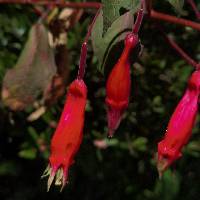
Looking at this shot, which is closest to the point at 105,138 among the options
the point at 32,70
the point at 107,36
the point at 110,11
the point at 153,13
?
the point at 32,70

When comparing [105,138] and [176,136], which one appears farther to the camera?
[105,138]

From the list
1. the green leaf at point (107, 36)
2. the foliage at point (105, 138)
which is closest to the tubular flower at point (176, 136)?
the green leaf at point (107, 36)

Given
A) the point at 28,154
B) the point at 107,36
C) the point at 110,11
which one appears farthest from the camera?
the point at 28,154

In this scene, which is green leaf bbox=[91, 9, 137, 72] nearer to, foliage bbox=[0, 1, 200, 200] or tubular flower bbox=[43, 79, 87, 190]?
tubular flower bbox=[43, 79, 87, 190]

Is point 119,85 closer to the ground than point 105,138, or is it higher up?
higher up

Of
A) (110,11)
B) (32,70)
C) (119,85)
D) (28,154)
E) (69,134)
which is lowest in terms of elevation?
(28,154)

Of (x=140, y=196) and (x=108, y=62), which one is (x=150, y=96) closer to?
(x=140, y=196)

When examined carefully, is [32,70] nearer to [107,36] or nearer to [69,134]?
[107,36]
